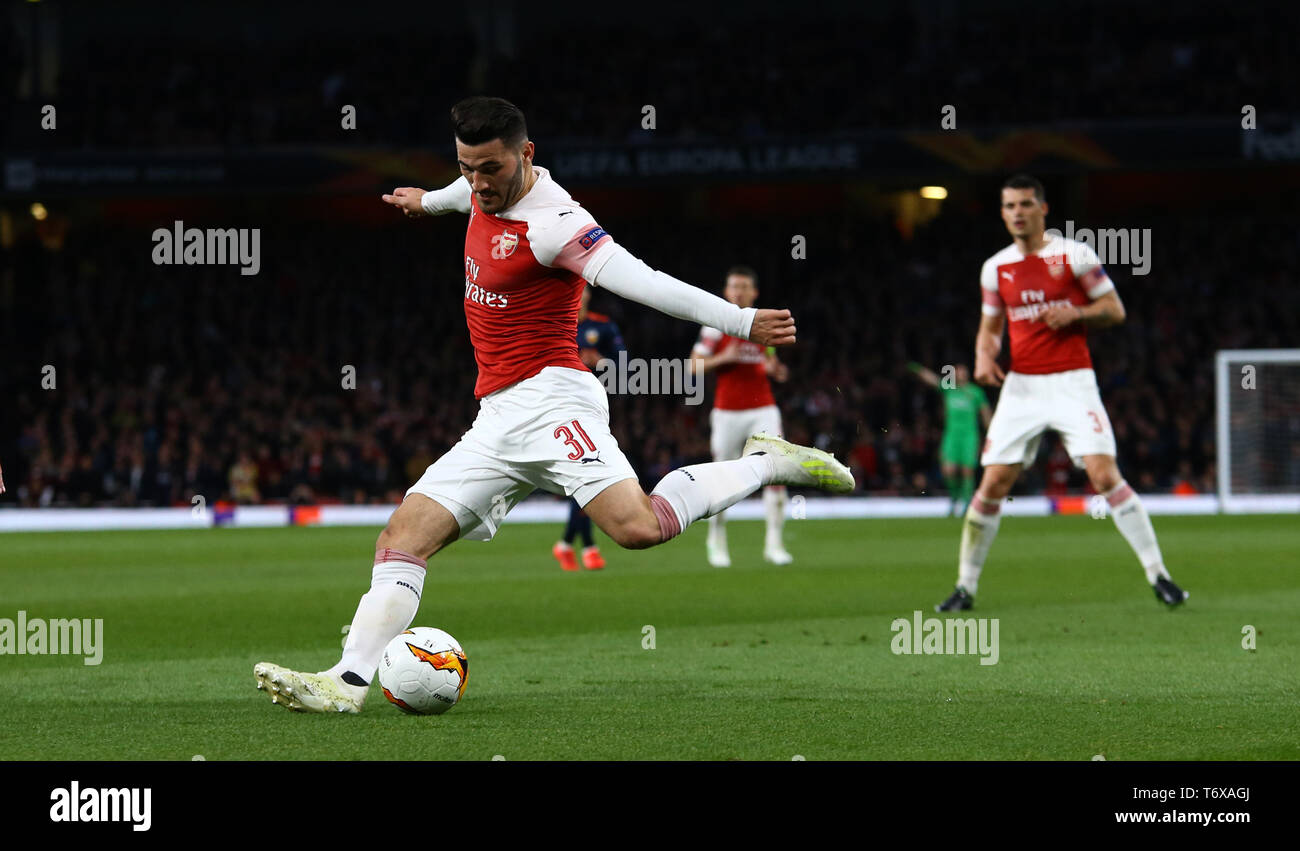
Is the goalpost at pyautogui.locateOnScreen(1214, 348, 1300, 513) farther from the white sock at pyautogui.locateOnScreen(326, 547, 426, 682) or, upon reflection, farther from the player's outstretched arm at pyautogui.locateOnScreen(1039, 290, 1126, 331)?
the white sock at pyautogui.locateOnScreen(326, 547, 426, 682)

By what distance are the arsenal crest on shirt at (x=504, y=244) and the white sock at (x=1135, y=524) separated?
5262mm

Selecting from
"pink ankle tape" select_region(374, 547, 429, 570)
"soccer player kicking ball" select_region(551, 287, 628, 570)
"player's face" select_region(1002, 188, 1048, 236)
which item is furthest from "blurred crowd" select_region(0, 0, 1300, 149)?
"pink ankle tape" select_region(374, 547, 429, 570)

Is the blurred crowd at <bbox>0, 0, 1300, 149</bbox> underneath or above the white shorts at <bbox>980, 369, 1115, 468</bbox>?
above

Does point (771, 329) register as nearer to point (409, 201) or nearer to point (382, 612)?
point (382, 612)

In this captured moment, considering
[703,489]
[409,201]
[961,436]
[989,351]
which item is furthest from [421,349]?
[703,489]

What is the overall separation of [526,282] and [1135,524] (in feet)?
17.2

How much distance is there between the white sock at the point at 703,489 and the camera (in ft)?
20.4

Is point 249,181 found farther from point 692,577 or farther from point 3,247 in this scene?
point 692,577

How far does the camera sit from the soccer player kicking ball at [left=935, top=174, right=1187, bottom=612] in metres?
9.87

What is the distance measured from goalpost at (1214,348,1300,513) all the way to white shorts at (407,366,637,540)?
19061 mm

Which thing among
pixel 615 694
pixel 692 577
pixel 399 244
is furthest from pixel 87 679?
pixel 399 244

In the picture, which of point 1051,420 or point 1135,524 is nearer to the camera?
point 1051,420

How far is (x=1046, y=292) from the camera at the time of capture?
392 inches

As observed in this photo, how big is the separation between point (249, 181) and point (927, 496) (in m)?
13.1
